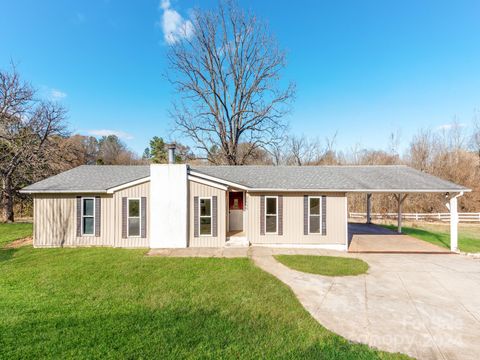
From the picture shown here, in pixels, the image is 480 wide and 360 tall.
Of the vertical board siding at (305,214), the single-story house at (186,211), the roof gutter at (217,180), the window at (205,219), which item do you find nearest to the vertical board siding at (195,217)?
the single-story house at (186,211)

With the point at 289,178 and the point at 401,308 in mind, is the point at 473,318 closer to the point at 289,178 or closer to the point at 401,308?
the point at 401,308

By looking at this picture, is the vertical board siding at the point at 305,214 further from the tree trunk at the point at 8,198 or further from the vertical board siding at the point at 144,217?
the tree trunk at the point at 8,198

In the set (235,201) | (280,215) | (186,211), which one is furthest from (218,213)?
(280,215)

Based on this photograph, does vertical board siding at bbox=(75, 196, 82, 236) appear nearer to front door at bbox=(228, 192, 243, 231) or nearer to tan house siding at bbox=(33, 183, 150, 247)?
tan house siding at bbox=(33, 183, 150, 247)

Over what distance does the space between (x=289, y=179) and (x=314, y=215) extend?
2120 millimetres

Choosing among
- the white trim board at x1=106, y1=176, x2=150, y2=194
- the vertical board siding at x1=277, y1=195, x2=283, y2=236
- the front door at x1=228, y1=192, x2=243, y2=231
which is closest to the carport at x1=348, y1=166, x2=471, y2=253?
the vertical board siding at x1=277, y1=195, x2=283, y2=236

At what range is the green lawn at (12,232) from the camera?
1177 cm

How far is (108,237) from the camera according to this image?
411 inches

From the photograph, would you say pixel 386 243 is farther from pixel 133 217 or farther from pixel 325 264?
pixel 133 217

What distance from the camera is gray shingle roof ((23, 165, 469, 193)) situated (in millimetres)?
10367

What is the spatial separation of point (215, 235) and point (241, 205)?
10.0 feet

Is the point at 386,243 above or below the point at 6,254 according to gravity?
below

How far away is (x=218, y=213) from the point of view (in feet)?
34.1

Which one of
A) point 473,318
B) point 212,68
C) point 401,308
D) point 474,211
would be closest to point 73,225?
point 401,308
